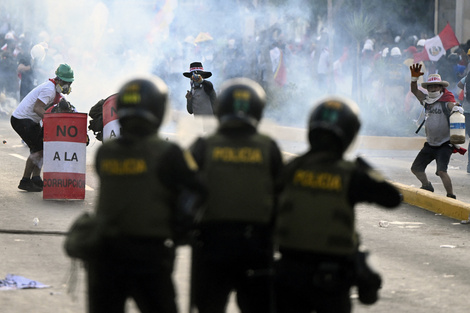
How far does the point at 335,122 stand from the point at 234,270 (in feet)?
2.55

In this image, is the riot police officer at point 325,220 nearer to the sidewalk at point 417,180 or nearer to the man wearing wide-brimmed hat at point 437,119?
the sidewalk at point 417,180

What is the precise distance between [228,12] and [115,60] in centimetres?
466

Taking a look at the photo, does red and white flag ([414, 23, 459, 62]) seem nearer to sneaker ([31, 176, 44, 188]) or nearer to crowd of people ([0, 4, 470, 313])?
sneaker ([31, 176, 44, 188])

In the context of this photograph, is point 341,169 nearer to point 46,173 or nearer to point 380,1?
point 46,173

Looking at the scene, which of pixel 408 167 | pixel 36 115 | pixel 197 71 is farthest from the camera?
pixel 408 167

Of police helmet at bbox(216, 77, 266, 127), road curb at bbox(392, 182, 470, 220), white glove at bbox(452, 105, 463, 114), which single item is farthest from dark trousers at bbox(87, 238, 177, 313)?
white glove at bbox(452, 105, 463, 114)

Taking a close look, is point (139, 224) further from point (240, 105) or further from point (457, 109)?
point (457, 109)

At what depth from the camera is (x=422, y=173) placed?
12.2 m

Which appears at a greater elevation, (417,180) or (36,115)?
(36,115)

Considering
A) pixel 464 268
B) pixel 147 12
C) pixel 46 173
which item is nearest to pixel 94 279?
pixel 464 268

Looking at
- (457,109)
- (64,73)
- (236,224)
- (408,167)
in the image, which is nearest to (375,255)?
(457,109)

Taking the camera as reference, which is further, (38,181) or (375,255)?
(38,181)

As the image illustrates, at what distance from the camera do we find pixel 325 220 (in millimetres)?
4414

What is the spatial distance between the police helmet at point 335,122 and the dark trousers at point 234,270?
1.71 feet
